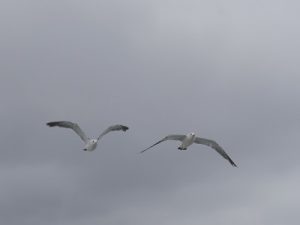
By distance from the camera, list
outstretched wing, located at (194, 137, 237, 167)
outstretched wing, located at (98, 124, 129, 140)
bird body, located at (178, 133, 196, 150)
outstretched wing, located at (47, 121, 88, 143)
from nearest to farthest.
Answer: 1. bird body, located at (178, 133, 196, 150)
2. outstretched wing, located at (194, 137, 237, 167)
3. outstretched wing, located at (98, 124, 129, 140)
4. outstretched wing, located at (47, 121, 88, 143)

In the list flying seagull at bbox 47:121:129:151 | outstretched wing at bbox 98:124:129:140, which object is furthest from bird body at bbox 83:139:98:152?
outstretched wing at bbox 98:124:129:140

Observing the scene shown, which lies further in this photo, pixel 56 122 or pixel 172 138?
pixel 56 122

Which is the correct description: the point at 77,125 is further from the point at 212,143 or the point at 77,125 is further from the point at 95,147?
the point at 212,143

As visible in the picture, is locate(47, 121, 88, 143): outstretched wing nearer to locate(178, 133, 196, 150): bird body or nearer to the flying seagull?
the flying seagull

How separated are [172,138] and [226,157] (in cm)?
947

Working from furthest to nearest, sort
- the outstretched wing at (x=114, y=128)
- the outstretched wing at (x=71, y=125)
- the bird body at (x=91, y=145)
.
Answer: the outstretched wing at (x=71, y=125) < the outstretched wing at (x=114, y=128) < the bird body at (x=91, y=145)

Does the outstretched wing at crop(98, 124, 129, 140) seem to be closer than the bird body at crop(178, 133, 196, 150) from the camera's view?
No

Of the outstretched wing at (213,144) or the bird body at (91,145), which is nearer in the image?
the bird body at (91,145)

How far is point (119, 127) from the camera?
9631 cm

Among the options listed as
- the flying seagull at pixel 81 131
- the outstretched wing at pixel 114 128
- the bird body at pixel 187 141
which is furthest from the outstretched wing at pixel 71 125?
the bird body at pixel 187 141

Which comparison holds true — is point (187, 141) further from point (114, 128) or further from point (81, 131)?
point (81, 131)

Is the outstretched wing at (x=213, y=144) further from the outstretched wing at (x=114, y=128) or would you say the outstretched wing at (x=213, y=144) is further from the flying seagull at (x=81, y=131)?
the outstretched wing at (x=114, y=128)

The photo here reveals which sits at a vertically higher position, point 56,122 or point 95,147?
point 56,122

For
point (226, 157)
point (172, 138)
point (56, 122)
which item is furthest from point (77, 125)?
point (226, 157)
